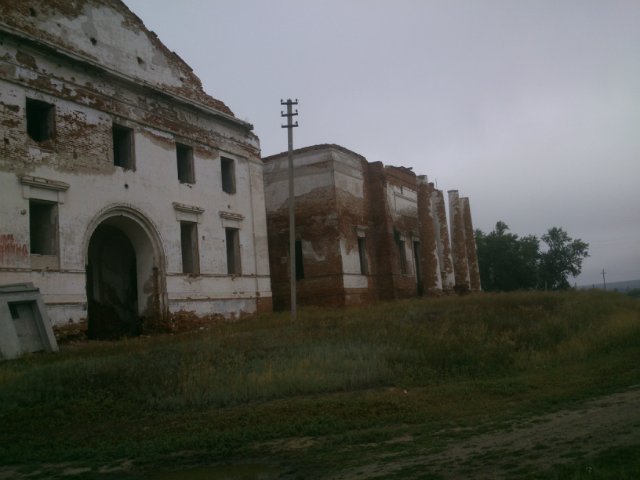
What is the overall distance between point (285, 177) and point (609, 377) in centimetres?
1992

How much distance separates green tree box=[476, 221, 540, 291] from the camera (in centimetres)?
5366

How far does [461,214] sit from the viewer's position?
39.2 m

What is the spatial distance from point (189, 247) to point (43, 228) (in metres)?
5.92

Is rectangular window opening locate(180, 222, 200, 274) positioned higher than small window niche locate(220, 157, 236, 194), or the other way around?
small window niche locate(220, 157, 236, 194)

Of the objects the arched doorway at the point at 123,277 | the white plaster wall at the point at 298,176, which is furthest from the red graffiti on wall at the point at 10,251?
the white plaster wall at the point at 298,176

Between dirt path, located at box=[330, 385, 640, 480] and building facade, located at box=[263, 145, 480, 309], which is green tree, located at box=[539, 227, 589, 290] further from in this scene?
dirt path, located at box=[330, 385, 640, 480]

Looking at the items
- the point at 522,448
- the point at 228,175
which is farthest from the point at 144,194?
the point at 522,448

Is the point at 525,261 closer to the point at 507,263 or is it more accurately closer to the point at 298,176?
the point at 507,263

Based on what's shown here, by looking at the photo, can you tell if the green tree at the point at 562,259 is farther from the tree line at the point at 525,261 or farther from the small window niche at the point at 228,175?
the small window niche at the point at 228,175

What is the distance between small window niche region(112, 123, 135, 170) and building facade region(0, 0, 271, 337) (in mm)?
46

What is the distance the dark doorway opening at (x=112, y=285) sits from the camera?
790 inches

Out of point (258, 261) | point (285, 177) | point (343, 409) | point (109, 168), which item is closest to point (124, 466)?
point (343, 409)

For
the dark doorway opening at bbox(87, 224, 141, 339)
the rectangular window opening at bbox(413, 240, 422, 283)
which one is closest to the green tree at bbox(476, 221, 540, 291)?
the rectangular window opening at bbox(413, 240, 422, 283)

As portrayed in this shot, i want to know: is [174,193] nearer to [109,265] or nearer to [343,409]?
[109,265]
